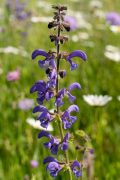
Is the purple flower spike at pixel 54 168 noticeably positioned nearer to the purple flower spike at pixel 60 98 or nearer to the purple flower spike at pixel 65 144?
the purple flower spike at pixel 65 144

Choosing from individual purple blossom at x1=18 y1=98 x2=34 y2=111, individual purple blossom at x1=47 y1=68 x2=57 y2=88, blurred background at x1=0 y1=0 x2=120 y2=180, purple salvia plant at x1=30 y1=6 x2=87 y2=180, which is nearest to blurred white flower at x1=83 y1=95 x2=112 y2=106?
blurred background at x1=0 y1=0 x2=120 y2=180

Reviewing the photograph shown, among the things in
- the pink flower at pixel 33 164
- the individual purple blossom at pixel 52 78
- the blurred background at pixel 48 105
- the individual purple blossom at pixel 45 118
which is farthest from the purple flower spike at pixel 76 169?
the pink flower at pixel 33 164

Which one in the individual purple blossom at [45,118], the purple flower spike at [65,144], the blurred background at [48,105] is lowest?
the blurred background at [48,105]

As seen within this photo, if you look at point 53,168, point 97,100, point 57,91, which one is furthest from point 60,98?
point 97,100

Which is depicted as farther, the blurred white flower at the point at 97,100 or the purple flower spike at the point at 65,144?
the blurred white flower at the point at 97,100

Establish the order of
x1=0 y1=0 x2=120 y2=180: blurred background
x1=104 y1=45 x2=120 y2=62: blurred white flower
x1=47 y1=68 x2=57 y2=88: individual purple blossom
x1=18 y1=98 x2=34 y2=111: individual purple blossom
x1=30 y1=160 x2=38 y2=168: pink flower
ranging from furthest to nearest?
x1=104 y1=45 x2=120 y2=62: blurred white flower
x1=18 y1=98 x2=34 y2=111: individual purple blossom
x1=0 y1=0 x2=120 y2=180: blurred background
x1=30 y1=160 x2=38 y2=168: pink flower
x1=47 y1=68 x2=57 y2=88: individual purple blossom

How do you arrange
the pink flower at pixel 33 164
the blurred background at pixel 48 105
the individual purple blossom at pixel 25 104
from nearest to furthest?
the pink flower at pixel 33 164
the blurred background at pixel 48 105
the individual purple blossom at pixel 25 104

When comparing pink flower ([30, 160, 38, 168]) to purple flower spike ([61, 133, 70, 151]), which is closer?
purple flower spike ([61, 133, 70, 151])

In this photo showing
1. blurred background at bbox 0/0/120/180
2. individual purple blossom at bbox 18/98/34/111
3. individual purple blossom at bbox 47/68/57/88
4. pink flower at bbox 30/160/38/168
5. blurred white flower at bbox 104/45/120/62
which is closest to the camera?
individual purple blossom at bbox 47/68/57/88

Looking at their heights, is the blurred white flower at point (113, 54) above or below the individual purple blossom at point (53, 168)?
below

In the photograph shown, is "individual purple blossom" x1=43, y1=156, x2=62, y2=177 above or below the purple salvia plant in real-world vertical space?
below

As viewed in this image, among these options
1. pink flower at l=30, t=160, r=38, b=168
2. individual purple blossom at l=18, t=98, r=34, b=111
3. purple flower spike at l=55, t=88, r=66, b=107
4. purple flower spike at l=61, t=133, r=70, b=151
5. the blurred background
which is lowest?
the blurred background

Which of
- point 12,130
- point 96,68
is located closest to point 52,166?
point 12,130

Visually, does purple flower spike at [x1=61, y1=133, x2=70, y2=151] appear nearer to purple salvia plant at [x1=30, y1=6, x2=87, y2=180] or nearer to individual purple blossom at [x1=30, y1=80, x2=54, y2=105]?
purple salvia plant at [x1=30, y1=6, x2=87, y2=180]
